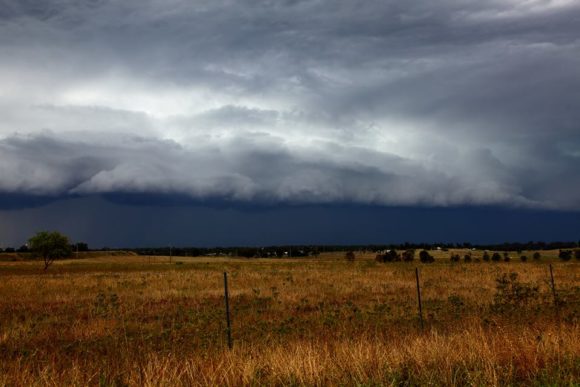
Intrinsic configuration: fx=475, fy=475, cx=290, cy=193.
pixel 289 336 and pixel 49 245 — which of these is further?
pixel 49 245

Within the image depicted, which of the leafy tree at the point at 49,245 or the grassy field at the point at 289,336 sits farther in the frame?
the leafy tree at the point at 49,245

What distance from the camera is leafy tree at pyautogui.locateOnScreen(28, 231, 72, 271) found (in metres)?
89.3

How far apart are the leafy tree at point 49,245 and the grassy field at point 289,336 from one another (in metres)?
59.0

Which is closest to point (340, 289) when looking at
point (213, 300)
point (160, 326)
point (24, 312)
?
point (213, 300)

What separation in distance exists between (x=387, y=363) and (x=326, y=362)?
1078 millimetres

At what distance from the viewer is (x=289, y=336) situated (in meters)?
13.8

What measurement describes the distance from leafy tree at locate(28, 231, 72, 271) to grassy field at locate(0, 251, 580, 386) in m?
59.0

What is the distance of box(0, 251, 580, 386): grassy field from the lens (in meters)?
7.94

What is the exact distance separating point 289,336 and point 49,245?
8844cm

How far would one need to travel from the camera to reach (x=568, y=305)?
19.7 metres

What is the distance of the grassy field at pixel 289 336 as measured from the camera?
794 centimetres

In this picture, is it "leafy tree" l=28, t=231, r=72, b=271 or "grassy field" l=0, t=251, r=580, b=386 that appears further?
"leafy tree" l=28, t=231, r=72, b=271

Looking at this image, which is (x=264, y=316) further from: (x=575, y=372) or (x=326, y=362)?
(x=575, y=372)

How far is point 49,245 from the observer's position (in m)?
89.6
